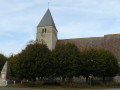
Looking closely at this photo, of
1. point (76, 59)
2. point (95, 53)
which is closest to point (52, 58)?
point (76, 59)

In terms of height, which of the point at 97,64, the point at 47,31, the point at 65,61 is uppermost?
the point at 47,31

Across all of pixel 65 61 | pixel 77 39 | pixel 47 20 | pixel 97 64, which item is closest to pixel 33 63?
pixel 65 61

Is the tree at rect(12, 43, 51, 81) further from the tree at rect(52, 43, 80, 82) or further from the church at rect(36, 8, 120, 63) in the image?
the church at rect(36, 8, 120, 63)

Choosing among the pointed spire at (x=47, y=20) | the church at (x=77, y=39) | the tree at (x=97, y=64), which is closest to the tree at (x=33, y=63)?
the tree at (x=97, y=64)

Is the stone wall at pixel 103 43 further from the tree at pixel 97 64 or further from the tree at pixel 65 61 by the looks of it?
the tree at pixel 65 61

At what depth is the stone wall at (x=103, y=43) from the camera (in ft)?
147

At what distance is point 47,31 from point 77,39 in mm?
10283

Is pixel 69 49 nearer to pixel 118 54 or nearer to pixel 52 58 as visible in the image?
pixel 52 58

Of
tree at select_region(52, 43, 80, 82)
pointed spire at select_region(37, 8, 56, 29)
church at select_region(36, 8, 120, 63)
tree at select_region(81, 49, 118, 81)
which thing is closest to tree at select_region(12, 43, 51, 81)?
tree at select_region(52, 43, 80, 82)

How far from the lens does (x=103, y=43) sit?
47875 millimetres

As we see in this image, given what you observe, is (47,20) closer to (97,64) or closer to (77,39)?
(77,39)

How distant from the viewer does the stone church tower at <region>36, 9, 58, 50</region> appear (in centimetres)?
4931

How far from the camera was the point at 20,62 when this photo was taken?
96.2 feet

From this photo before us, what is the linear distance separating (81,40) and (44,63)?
964 inches
